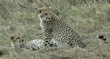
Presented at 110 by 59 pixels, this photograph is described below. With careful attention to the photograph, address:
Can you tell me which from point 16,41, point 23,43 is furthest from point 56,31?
point 16,41

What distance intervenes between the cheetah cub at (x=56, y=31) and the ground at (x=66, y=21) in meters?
0.24

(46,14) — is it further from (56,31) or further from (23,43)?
(23,43)

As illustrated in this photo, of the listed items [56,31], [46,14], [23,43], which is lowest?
[23,43]

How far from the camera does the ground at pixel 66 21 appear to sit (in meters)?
3.02

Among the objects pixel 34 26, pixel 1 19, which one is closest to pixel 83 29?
pixel 34 26

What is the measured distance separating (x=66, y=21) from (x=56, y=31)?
56.0 inches

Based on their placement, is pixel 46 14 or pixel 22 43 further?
pixel 22 43

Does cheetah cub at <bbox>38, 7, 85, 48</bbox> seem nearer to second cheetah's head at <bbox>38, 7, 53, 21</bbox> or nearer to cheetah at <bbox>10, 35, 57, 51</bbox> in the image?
second cheetah's head at <bbox>38, 7, 53, 21</bbox>

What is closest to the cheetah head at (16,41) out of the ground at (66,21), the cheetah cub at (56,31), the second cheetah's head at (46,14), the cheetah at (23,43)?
the cheetah at (23,43)

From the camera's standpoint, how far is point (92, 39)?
372 cm

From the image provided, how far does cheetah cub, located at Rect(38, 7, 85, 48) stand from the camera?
11.2 ft

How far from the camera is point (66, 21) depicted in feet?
16.6

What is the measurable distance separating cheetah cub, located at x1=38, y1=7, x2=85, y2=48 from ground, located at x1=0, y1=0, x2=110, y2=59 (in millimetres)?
238

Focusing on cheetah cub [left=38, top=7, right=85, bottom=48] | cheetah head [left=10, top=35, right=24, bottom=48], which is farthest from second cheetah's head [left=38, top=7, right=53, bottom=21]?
cheetah head [left=10, top=35, right=24, bottom=48]
